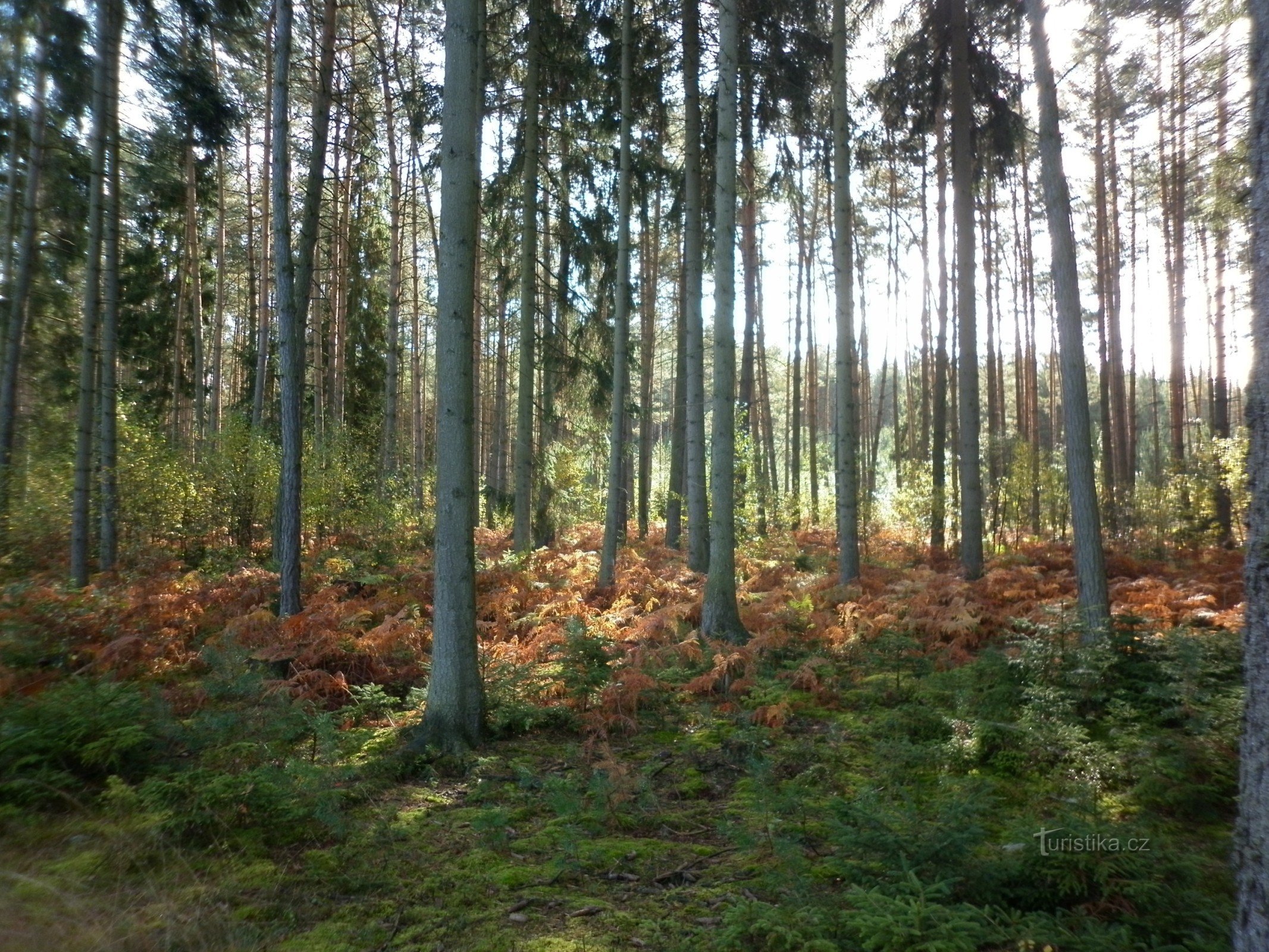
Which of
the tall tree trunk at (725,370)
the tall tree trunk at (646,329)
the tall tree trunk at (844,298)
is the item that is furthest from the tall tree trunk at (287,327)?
the tall tree trunk at (646,329)

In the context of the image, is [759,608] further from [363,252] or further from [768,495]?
[363,252]

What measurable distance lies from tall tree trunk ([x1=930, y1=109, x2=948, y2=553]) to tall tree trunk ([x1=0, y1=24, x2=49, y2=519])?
1571 centimetres

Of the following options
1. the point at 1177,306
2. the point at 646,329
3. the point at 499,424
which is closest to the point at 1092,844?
→ the point at 1177,306

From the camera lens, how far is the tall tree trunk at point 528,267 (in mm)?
12977

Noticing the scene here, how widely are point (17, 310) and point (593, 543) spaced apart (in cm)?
1151

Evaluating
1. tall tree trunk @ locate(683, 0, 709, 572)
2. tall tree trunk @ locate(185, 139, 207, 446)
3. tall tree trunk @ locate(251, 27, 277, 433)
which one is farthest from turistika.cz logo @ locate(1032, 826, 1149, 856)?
tall tree trunk @ locate(185, 139, 207, 446)

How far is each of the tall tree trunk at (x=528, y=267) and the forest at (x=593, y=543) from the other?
Result: 127 millimetres

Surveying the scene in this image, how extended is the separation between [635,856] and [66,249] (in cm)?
1422

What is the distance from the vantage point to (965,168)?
1341 centimetres

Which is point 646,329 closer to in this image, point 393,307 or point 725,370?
point 393,307

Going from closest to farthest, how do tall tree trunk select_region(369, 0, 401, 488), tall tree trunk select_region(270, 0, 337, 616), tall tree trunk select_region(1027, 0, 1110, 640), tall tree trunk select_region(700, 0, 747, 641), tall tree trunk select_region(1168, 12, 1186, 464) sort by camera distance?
tall tree trunk select_region(1027, 0, 1110, 640), tall tree trunk select_region(270, 0, 337, 616), tall tree trunk select_region(700, 0, 747, 641), tall tree trunk select_region(369, 0, 401, 488), tall tree trunk select_region(1168, 12, 1186, 464)

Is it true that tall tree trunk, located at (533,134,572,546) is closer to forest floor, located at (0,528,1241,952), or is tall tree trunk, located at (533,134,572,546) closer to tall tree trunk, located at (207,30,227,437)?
forest floor, located at (0,528,1241,952)

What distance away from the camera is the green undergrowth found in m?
3.59

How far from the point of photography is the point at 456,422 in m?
6.51
